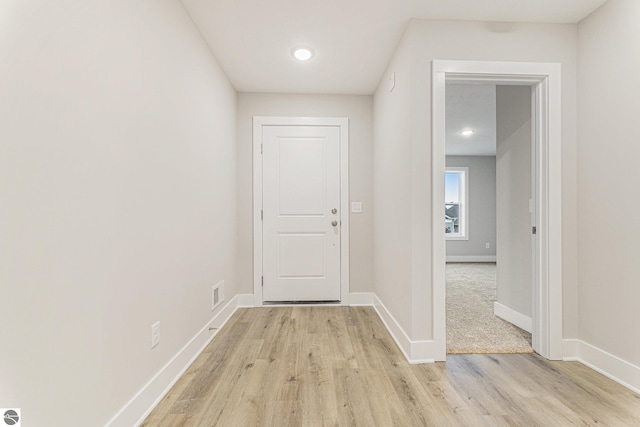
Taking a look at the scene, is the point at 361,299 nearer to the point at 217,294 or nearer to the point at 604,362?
the point at 217,294

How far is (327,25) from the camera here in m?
2.12

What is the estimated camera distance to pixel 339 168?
335cm

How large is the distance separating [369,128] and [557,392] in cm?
271

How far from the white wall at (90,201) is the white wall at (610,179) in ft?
8.71

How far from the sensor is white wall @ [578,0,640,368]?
1711 millimetres

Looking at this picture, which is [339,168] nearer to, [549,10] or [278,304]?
[278,304]

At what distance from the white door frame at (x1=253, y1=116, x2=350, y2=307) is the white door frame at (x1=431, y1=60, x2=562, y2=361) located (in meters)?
1.44

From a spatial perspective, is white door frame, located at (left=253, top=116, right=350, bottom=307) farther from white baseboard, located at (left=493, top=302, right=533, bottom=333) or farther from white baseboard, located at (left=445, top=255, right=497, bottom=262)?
white baseboard, located at (left=445, top=255, right=497, bottom=262)

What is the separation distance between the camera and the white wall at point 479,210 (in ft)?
22.4

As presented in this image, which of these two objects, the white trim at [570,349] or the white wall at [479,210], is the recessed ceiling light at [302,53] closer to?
the white trim at [570,349]

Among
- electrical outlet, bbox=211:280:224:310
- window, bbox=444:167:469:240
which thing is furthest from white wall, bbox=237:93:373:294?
window, bbox=444:167:469:240

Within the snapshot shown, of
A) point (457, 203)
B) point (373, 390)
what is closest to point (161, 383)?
point (373, 390)

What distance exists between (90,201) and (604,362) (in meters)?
2.89

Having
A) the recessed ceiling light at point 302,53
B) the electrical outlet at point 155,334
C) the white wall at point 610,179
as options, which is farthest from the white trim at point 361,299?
the recessed ceiling light at point 302,53
